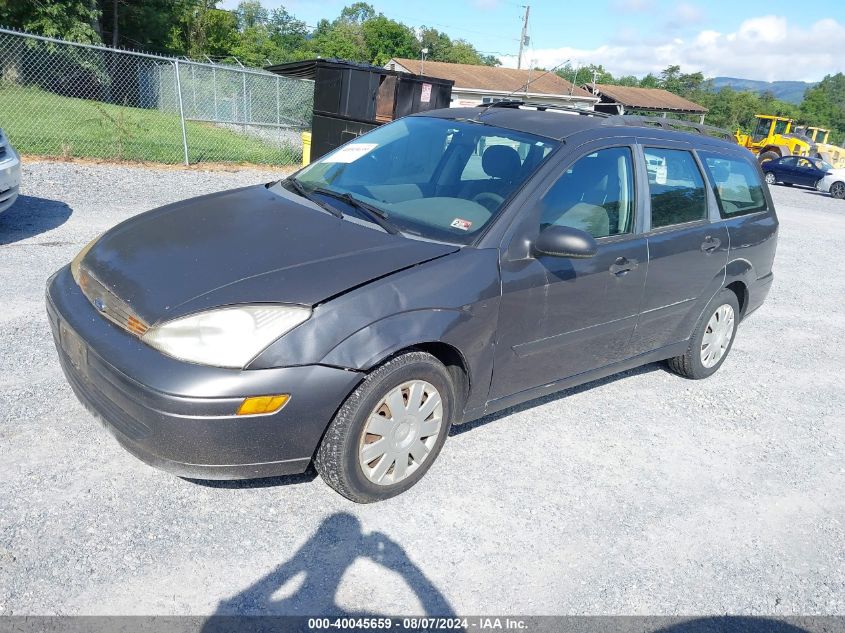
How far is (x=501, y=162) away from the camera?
3.63 metres

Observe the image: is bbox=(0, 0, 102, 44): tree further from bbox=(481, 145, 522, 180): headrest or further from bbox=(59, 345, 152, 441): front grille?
bbox=(59, 345, 152, 441): front grille

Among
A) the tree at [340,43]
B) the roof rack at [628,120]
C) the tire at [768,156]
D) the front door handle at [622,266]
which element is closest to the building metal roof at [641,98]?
the tire at [768,156]

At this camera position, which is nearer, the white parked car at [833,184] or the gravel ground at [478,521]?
the gravel ground at [478,521]

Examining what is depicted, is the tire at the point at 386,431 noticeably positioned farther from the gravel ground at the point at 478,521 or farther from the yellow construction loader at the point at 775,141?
the yellow construction loader at the point at 775,141

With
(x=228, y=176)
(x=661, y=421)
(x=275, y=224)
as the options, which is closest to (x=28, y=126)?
(x=228, y=176)

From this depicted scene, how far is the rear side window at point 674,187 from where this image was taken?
4059 millimetres

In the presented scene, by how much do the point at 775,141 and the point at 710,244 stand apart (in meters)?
29.3

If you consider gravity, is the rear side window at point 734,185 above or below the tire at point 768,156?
above

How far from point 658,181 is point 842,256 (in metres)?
9.22

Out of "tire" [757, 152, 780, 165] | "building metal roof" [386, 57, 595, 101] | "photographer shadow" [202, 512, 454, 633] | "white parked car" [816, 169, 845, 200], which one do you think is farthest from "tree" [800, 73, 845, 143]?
"photographer shadow" [202, 512, 454, 633]

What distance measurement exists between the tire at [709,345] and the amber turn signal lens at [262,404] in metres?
3.27

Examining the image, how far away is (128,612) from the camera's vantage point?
7.73 feet

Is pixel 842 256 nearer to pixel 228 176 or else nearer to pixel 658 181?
pixel 658 181

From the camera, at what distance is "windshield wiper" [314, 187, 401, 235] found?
3.32 meters
